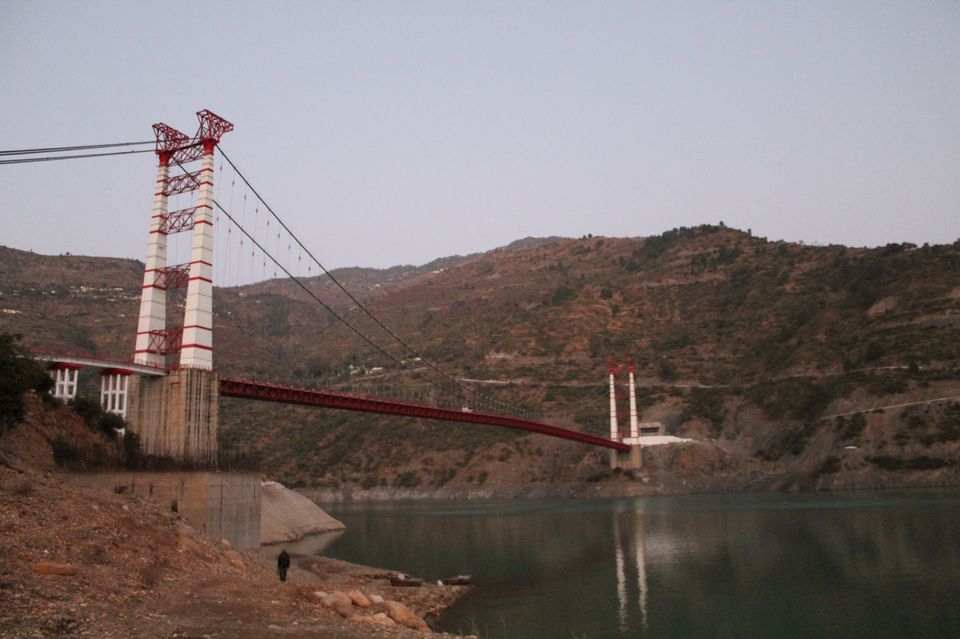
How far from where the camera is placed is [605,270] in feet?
425

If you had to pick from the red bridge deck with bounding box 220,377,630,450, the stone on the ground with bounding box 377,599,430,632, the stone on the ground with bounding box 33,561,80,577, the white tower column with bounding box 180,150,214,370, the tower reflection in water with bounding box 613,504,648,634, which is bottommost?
the tower reflection in water with bounding box 613,504,648,634

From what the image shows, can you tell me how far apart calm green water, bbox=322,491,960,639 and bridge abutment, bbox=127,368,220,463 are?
30.5 feet

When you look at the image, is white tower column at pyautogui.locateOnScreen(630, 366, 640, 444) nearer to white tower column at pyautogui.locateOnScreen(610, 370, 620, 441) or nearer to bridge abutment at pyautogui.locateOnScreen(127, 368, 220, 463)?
white tower column at pyautogui.locateOnScreen(610, 370, 620, 441)

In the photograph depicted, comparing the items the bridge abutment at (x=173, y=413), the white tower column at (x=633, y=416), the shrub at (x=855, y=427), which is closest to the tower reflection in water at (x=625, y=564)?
the bridge abutment at (x=173, y=413)

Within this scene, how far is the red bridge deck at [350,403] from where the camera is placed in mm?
34188

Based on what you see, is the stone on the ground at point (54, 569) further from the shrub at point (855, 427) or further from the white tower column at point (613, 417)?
the white tower column at point (613, 417)

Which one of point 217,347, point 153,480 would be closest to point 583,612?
point 153,480

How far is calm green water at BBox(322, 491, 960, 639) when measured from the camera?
2144 centimetres

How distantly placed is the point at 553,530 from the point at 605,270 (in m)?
87.5

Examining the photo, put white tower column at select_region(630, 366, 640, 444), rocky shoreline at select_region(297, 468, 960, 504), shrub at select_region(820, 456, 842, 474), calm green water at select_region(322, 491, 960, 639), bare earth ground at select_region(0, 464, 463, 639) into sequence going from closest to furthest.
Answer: bare earth ground at select_region(0, 464, 463, 639) → calm green water at select_region(322, 491, 960, 639) → shrub at select_region(820, 456, 842, 474) → rocky shoreline at select_region(297, 468, 960, 504) → white tower column at select_region(630, 366, 640, 444)

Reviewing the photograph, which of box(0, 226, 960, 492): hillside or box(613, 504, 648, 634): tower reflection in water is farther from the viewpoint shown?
box(0, 226, 960, 492): hillside

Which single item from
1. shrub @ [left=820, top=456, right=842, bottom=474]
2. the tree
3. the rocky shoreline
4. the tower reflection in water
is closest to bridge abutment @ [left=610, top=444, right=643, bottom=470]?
the rocky shoreline

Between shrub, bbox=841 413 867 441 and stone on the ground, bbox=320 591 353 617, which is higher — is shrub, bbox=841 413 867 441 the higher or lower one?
the higher one

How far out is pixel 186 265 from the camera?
31219 mm
